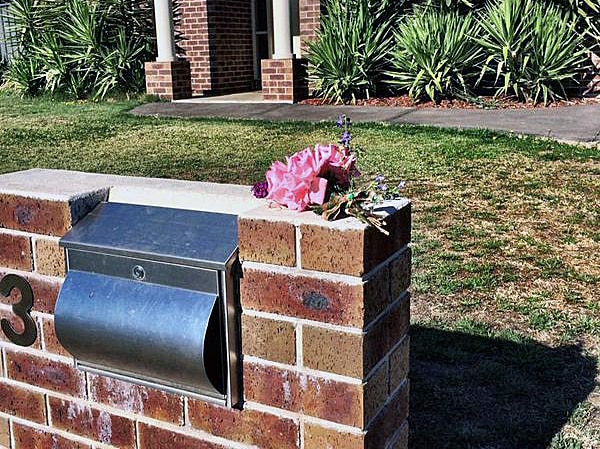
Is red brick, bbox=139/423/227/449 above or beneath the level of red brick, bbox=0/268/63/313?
beneath

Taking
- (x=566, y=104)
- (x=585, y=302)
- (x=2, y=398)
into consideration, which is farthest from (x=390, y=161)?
(x=2, y=398)

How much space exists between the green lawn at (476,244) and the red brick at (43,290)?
136 cm

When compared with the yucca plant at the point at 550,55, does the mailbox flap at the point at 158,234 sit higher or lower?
lower

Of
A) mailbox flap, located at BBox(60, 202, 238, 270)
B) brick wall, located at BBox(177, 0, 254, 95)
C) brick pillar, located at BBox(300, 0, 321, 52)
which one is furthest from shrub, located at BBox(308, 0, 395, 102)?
mailbox flap, located at BBox(60, 202, 238, 270)

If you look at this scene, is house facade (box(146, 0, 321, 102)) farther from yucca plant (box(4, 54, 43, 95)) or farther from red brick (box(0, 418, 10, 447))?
red brick (box(0, 418, 10, 447))

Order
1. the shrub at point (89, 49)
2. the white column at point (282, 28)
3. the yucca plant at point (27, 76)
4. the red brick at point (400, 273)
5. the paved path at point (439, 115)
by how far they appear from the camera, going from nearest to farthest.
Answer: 1. the red brick at point (400, 273)
2. the paved path at point (439, 115)
3. the white column at point (282, 28)
4. the shrub at point (89, 49)
5. the yucca plant at point (27, 76)

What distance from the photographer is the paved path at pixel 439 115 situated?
8.98m

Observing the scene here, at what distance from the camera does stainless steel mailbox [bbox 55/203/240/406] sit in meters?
2.12

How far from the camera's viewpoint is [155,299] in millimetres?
2193

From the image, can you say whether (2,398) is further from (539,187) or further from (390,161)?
(390,161)

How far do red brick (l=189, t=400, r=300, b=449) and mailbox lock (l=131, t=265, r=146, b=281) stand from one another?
14.7 inches

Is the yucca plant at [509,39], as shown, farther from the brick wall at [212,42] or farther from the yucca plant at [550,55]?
the brick wall at [212,42]

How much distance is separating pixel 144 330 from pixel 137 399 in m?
0.28

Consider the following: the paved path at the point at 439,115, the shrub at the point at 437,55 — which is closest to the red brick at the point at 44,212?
the paved path at the point at 439,115
